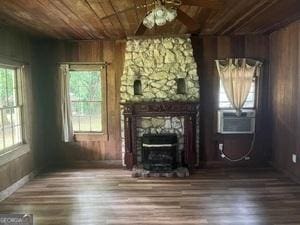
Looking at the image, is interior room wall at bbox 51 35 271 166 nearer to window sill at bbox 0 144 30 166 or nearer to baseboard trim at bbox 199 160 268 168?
baseboard trim at bbox 199 160 268 168

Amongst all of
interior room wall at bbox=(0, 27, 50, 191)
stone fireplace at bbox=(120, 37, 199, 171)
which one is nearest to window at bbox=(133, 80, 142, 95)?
stone fireplace at bbox=(120, 37, 199, 171)

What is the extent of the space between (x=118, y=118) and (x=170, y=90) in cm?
122

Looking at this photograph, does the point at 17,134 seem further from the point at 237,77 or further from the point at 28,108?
the point at 237,77

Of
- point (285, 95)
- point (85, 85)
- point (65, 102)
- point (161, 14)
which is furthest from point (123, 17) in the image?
point (285, 95)

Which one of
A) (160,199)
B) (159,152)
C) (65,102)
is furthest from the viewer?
(65,102)

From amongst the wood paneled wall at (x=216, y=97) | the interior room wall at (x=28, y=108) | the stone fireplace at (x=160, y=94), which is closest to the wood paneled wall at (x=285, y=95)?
the wood paneled wall at (x=216, y=97)

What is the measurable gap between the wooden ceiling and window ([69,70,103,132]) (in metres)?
0.81

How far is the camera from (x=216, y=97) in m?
6.30

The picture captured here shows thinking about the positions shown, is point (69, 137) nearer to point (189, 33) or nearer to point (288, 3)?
point (189, 33)

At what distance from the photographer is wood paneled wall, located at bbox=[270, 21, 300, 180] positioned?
512 cm

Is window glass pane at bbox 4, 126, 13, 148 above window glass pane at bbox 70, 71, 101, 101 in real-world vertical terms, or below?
below

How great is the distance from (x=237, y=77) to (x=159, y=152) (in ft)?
6.74

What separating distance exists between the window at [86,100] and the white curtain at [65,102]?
10 cm

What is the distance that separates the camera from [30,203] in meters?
4.48
